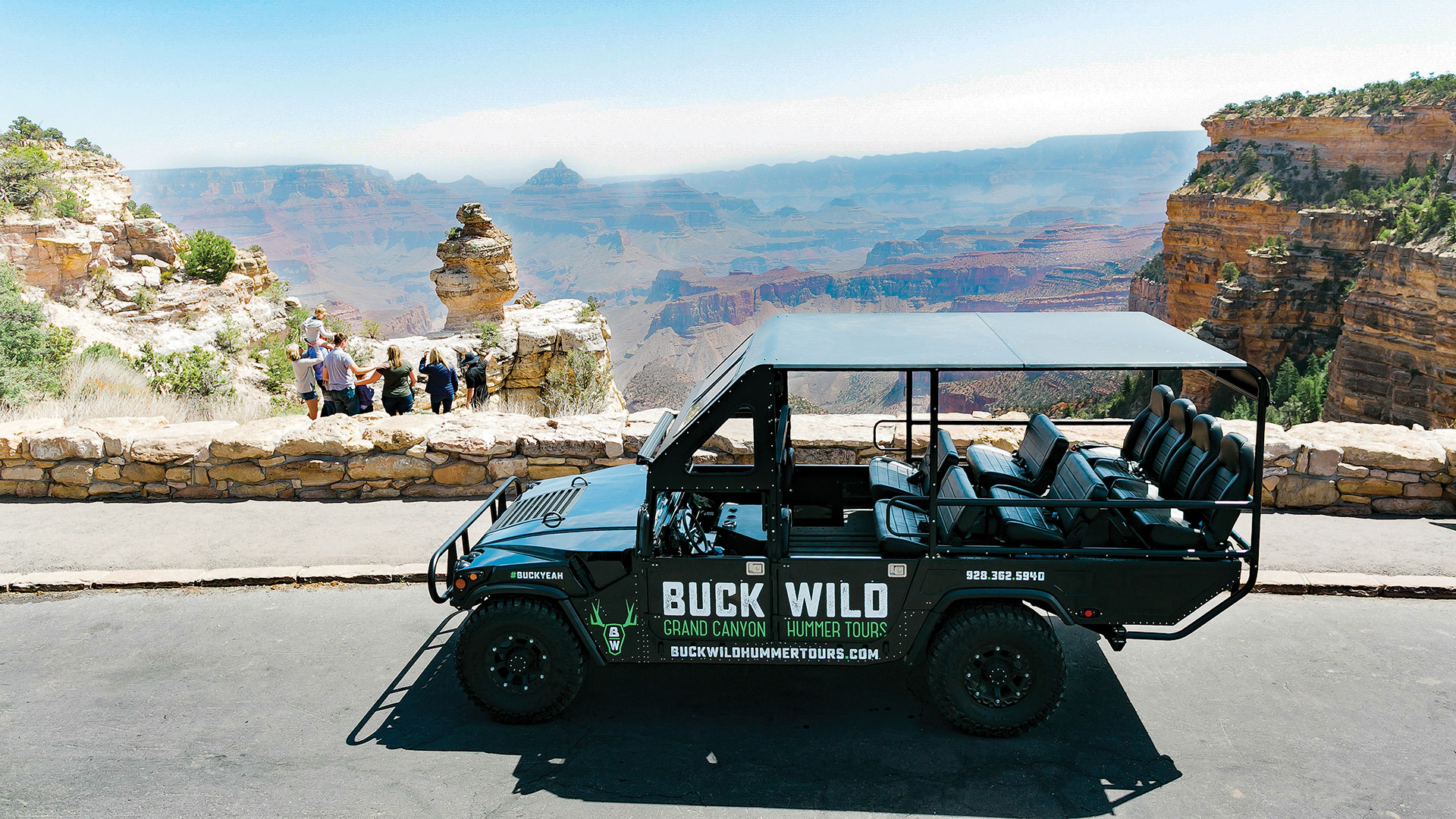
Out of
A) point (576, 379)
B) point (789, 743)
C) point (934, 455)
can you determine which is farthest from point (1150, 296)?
point (789, 743)

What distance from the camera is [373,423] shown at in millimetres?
9258

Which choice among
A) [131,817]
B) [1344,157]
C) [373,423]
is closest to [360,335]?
[373,423]

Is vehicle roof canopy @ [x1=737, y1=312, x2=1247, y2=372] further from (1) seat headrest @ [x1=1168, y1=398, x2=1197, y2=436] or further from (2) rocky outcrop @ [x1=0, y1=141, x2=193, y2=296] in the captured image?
(2) rocky outcrop @ [x1=0, y1=141, x2=193, y2=296]

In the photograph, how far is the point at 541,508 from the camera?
5961 millimetres

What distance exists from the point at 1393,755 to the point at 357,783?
5597 millimetres

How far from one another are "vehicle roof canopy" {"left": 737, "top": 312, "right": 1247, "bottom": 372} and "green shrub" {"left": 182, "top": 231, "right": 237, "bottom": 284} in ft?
89.6

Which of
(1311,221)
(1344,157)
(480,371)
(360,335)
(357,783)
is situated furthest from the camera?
(1344,157)

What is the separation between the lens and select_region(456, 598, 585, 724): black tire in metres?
5.17

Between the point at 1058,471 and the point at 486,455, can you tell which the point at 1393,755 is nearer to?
the point at 1058,471

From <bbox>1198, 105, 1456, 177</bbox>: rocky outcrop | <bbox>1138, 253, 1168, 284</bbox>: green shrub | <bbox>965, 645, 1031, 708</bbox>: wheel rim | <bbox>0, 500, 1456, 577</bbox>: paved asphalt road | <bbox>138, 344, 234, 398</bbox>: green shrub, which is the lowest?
<bbox>1138, 253, 1168, 284</bbox>: green shrub

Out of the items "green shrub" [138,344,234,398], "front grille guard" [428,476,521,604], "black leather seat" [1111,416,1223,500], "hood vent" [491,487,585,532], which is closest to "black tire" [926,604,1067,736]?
"black leather seat" [1111,416,1223,500]

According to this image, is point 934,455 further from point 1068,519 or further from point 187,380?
point 187,380

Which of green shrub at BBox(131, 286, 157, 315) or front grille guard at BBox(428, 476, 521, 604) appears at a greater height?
green shrub at BBox(131, 286, 157, 315)

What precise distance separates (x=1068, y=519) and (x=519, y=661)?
132 inches
